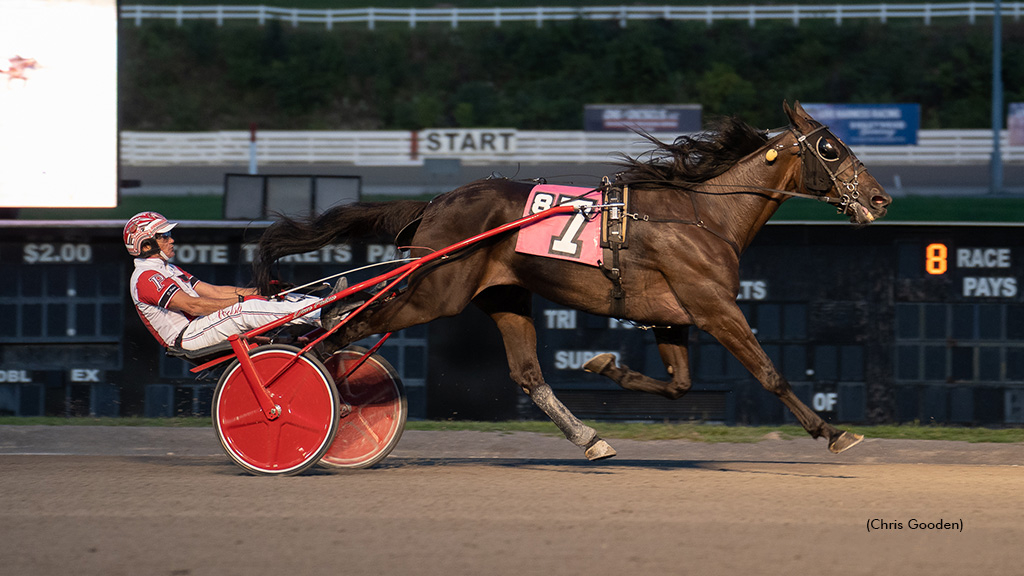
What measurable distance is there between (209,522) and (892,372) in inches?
210

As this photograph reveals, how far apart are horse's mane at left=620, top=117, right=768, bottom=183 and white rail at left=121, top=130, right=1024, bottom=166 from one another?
20.5 m

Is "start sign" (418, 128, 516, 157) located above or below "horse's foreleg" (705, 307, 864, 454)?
above

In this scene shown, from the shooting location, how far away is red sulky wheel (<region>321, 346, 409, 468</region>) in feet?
23.0

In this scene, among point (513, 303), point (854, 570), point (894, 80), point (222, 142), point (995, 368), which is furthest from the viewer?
point (894, 80)

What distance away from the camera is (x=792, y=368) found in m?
8.70

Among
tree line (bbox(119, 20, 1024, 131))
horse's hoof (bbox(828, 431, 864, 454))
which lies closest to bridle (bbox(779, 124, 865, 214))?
horse's hoof (bbox(828, 431, 864, 454))

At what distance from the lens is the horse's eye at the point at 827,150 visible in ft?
22.2

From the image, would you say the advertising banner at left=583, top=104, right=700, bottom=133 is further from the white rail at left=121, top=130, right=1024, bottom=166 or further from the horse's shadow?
the horse's shadow

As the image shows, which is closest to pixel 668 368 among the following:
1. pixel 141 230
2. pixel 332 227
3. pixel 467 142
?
pixel 332 227

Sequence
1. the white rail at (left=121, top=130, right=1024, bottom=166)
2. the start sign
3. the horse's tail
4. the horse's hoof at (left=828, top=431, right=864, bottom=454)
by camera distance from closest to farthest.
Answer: the horse's hoof at (left=828, top=431, right=864, bottom=454) → the horse's tail → the start sign → the white rail at (left=121, top=130, right=1024, bottom=166)

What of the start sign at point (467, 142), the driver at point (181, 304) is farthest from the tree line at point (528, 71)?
the driver at point (181, 304)

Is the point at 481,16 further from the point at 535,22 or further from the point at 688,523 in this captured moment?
the point at 688,523

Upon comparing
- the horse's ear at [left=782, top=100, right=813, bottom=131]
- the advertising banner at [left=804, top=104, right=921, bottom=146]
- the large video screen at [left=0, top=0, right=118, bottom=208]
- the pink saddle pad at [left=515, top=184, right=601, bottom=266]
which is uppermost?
the advertising banner at [left=804, top=104, right=921, bottom=146]

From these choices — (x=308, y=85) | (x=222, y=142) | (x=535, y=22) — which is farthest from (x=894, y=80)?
(x=222, y=142)
